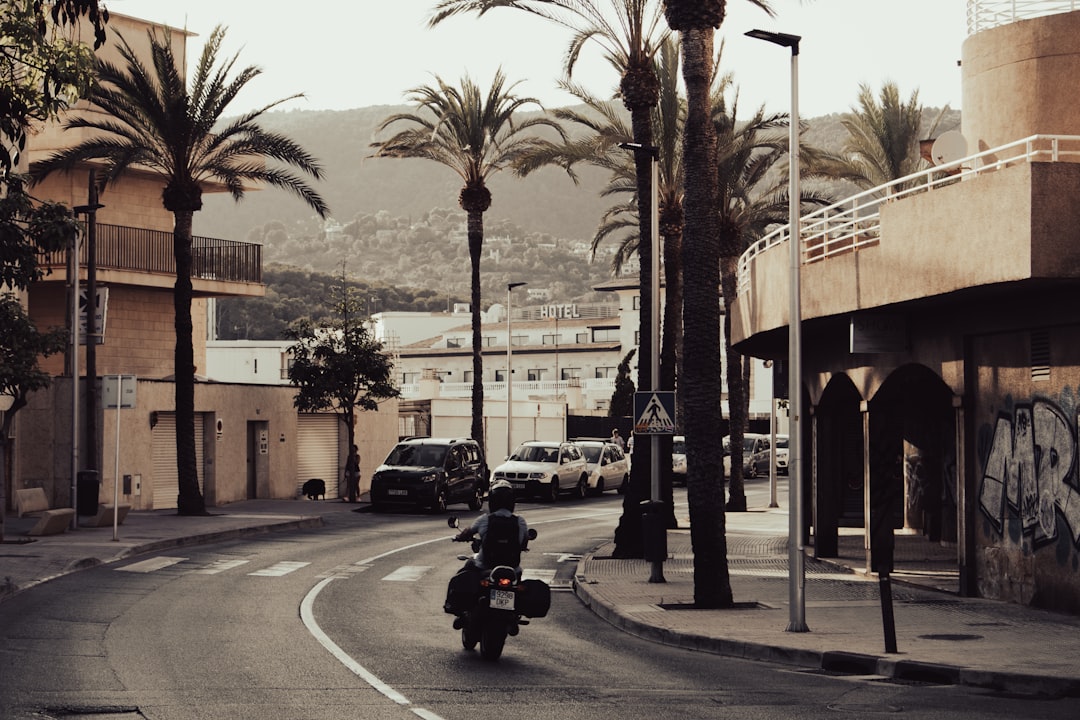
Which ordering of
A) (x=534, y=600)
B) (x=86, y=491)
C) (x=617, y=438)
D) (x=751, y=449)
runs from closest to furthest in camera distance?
(x=534, y=600), (x=86, y=491), (x=751, y=449), (x=617, y=438)

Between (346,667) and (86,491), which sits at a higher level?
(86,491)

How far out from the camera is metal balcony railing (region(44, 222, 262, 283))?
42.7 meters

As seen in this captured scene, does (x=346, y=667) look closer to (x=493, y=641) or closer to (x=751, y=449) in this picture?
(x=493, y=641)

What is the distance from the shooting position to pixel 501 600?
13.4 meters

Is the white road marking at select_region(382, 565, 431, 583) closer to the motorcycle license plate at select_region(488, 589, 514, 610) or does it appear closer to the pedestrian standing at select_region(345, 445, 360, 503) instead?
the motorcycle license plate at select_region(488, 589, 514, 610)

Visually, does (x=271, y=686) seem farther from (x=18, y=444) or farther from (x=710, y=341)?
(x=18, y=444)

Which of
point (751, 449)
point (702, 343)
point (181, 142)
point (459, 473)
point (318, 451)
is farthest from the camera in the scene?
point (751, 449)

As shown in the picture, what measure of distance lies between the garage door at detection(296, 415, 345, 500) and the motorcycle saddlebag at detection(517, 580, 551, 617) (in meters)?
33.4

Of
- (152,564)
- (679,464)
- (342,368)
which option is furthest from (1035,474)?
(679,464)

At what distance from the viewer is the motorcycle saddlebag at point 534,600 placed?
13609 millimetres

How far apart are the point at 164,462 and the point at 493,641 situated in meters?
28.5

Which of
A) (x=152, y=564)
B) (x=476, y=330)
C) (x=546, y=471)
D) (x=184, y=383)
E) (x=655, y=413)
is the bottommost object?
(x=152, y=564)

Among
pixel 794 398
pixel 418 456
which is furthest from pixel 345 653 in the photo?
pixel 418 456

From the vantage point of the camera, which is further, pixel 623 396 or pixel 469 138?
pixel 623 396
